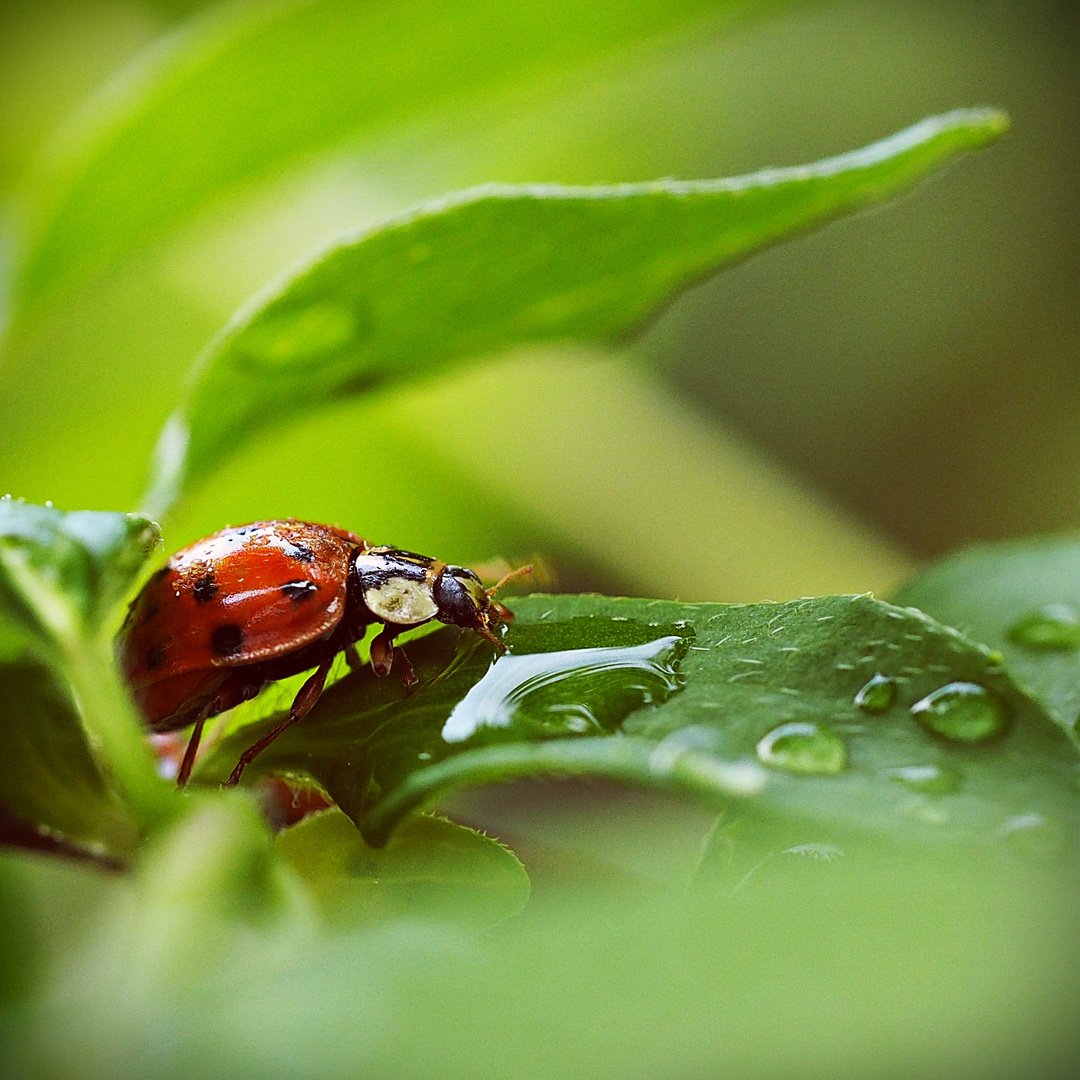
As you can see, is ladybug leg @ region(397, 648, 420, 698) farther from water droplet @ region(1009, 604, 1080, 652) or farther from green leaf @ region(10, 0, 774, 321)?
green leaf @ region(10, 0, 774, 321)

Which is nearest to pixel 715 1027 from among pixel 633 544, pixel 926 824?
pixel 926 824

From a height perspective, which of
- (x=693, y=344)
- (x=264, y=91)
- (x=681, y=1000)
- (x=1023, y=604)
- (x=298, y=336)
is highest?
(x=264, y=91)

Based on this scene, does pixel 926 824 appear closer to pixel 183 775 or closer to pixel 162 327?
pixel 183 775

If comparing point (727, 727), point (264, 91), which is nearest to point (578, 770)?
point (727, 727)

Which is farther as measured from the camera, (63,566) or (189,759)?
(189,759)

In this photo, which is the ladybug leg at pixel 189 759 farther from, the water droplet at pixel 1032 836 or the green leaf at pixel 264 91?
the green leaf at pixel 264 91

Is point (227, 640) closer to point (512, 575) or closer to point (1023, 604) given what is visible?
point (512, 575)

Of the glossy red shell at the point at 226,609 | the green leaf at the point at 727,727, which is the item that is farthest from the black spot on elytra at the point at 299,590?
the green leaf at the point at 727,727
